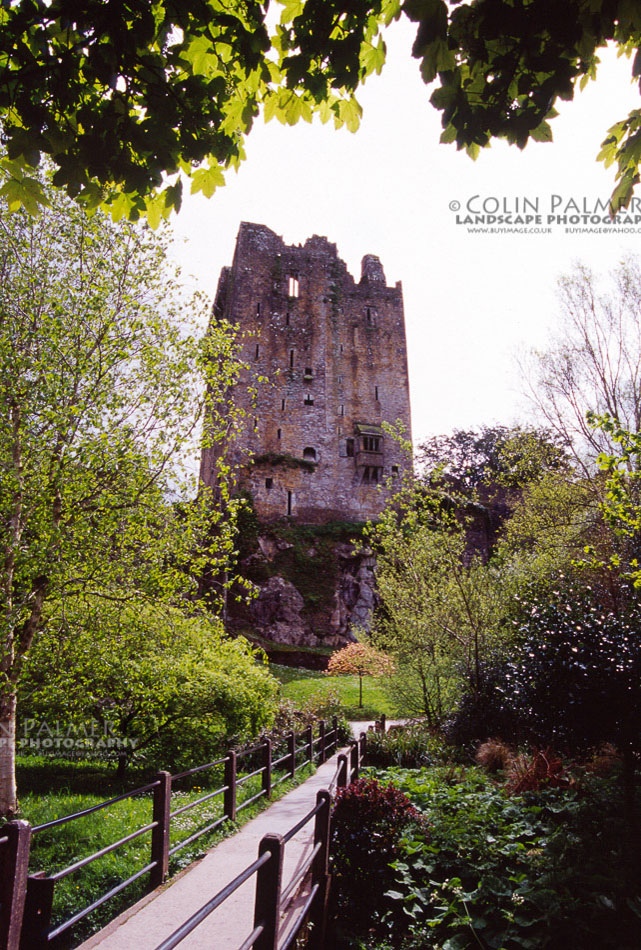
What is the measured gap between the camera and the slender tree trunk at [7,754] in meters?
7.61

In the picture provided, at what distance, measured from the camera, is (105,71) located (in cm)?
276

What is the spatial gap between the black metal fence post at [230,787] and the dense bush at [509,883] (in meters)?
2.46

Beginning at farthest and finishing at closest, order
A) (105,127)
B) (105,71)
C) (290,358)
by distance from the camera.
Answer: (290,358)
(105,127)
(105,71)

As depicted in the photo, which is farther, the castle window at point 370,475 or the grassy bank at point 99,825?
the castle window at point 370,475

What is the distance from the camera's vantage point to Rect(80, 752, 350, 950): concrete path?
163 inches

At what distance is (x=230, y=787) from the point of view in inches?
295

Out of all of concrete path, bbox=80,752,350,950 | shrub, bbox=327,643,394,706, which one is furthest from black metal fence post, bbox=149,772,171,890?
shrub, bbox=327,643,394,706

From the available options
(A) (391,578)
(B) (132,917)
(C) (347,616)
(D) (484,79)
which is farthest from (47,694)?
(C) (347,616)

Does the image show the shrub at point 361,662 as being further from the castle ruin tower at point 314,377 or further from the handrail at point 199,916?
the handrail at point 199,916

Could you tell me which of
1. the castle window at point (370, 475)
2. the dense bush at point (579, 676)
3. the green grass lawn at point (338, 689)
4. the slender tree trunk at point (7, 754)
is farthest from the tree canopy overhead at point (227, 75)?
the castle window at point (370, 475)

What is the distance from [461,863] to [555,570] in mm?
11944

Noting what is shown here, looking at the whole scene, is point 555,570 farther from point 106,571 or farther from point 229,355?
point 106,571

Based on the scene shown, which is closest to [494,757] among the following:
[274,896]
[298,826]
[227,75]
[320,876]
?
[320,876]

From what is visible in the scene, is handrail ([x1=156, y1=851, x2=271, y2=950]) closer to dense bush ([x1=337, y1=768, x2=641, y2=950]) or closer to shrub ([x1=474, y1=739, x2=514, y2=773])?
dense bush ([x1=337, y1=768, x2=641, y2=950])
